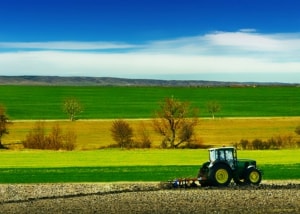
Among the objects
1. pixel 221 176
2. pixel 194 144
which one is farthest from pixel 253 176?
pixel 194 144

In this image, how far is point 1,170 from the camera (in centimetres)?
4462

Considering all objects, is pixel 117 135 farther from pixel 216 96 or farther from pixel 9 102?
pixel 216 96

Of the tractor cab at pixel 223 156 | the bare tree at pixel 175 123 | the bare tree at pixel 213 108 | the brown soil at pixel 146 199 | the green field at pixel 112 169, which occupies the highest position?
the bare tree at pixel 213 108

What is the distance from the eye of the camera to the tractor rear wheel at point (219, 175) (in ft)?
99.1

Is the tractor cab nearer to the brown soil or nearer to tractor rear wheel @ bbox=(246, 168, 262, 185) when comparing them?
tractor rear wheel @ bbox=(246, 168, 262, 185)

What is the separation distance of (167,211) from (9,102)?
474 ft

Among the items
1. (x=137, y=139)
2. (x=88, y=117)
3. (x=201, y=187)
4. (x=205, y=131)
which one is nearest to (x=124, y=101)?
(x=88, y=117)

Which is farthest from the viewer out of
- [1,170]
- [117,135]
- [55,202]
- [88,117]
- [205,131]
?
[88,117]

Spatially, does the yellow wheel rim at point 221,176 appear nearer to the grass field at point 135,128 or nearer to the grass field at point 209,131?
the grass field at point 135,128

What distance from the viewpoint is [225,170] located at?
3041cm

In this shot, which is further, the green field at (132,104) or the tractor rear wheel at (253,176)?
the green field at (132,104)

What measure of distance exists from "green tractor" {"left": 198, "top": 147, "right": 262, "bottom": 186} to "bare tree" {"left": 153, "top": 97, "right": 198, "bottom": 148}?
165 feet

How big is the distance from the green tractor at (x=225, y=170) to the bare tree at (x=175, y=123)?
50.3 meters

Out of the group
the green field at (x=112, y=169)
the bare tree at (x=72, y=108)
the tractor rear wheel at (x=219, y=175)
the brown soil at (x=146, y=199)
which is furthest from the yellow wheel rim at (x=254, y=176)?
the bare tree at (x=72, y=108)
